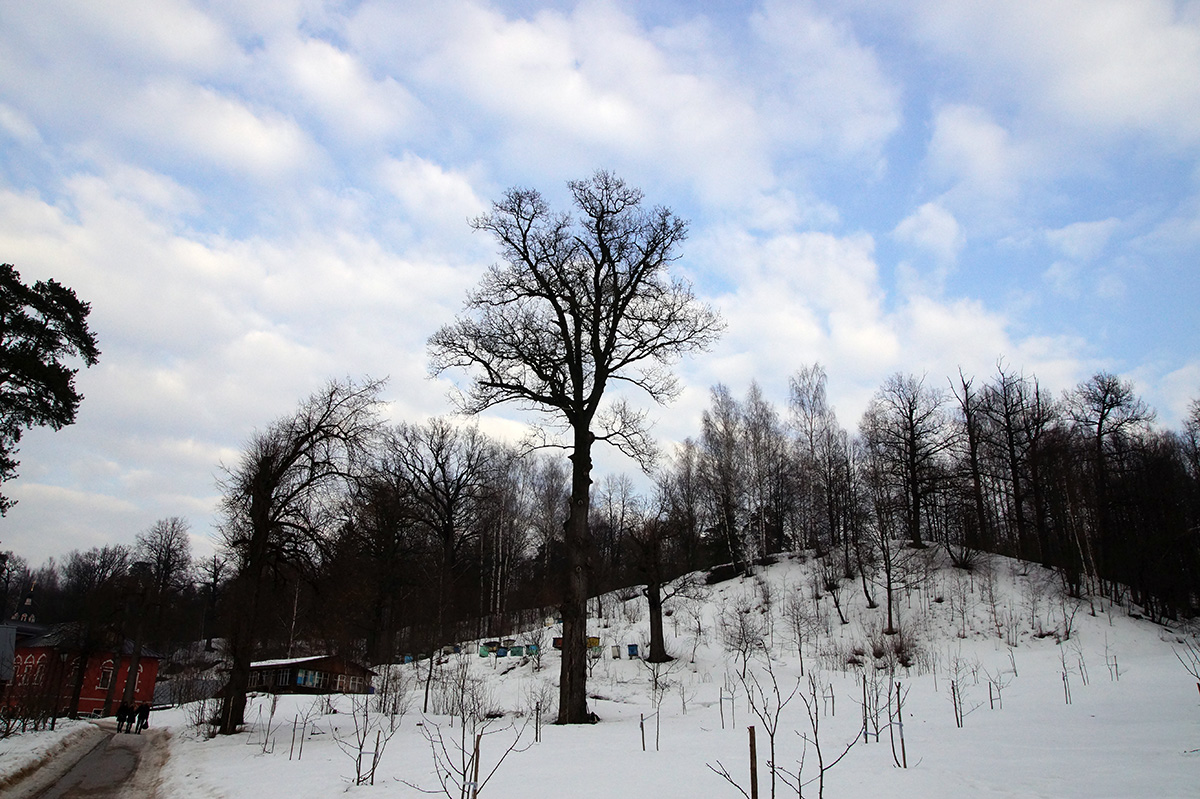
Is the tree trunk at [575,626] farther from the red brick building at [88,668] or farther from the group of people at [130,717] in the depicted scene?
the red brick building at [88,668]

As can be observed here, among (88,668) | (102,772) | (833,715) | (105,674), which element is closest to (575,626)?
(833,715)

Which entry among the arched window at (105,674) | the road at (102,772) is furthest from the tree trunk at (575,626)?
the arched window at (105,674)

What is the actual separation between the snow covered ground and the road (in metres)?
0.60

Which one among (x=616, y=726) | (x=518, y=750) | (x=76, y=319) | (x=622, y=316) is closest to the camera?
(x=518, y=750)

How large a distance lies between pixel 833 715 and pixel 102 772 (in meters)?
16.3

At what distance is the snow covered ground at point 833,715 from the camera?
834 centimetres

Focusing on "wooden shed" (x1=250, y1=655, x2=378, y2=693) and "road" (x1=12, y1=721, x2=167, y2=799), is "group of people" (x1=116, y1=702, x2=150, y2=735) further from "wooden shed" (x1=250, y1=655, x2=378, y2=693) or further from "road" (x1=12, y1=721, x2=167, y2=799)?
"wooden shed" (x1=250, y1=655, x2=378, y2=693)

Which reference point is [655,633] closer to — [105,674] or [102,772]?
[102,772]

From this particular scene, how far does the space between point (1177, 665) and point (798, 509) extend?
21168 millimetres

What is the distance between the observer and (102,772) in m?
14.6

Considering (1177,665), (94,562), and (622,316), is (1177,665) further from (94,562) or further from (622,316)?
(94,562)

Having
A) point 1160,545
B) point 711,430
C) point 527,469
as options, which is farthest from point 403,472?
point 1160,545

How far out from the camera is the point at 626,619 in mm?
32219

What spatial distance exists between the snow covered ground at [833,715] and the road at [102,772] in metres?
0.60
